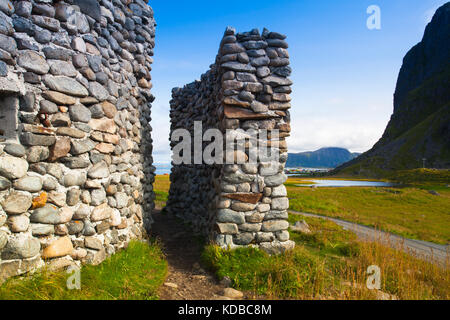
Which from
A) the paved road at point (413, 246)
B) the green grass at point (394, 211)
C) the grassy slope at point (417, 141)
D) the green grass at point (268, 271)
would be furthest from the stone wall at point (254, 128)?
the grassy slope at point (417, 141)

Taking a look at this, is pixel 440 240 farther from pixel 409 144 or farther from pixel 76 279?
pixel 409 144

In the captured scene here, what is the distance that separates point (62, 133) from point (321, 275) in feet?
15.6

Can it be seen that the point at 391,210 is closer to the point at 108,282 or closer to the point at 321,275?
the point at 321,275

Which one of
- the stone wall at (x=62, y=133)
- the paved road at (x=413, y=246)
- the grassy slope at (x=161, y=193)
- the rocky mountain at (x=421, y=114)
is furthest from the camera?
the rocky mountain at (x=421, y=114)

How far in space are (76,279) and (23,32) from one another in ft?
11.7

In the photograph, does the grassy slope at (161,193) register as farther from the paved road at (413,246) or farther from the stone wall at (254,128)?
the paved road at (413,246)

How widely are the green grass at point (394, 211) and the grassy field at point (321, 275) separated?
4.70 meters

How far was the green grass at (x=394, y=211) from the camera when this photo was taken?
14625mm

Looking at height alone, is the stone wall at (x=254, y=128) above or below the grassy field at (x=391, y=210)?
above

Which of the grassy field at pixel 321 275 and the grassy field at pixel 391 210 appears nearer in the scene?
the grassy field at pixel 321 275

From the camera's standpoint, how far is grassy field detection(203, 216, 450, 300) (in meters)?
3.94

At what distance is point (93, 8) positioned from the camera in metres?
4.50

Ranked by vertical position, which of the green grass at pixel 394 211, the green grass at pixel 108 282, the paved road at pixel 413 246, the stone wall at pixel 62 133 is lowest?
the green grass at pixel 394 211
